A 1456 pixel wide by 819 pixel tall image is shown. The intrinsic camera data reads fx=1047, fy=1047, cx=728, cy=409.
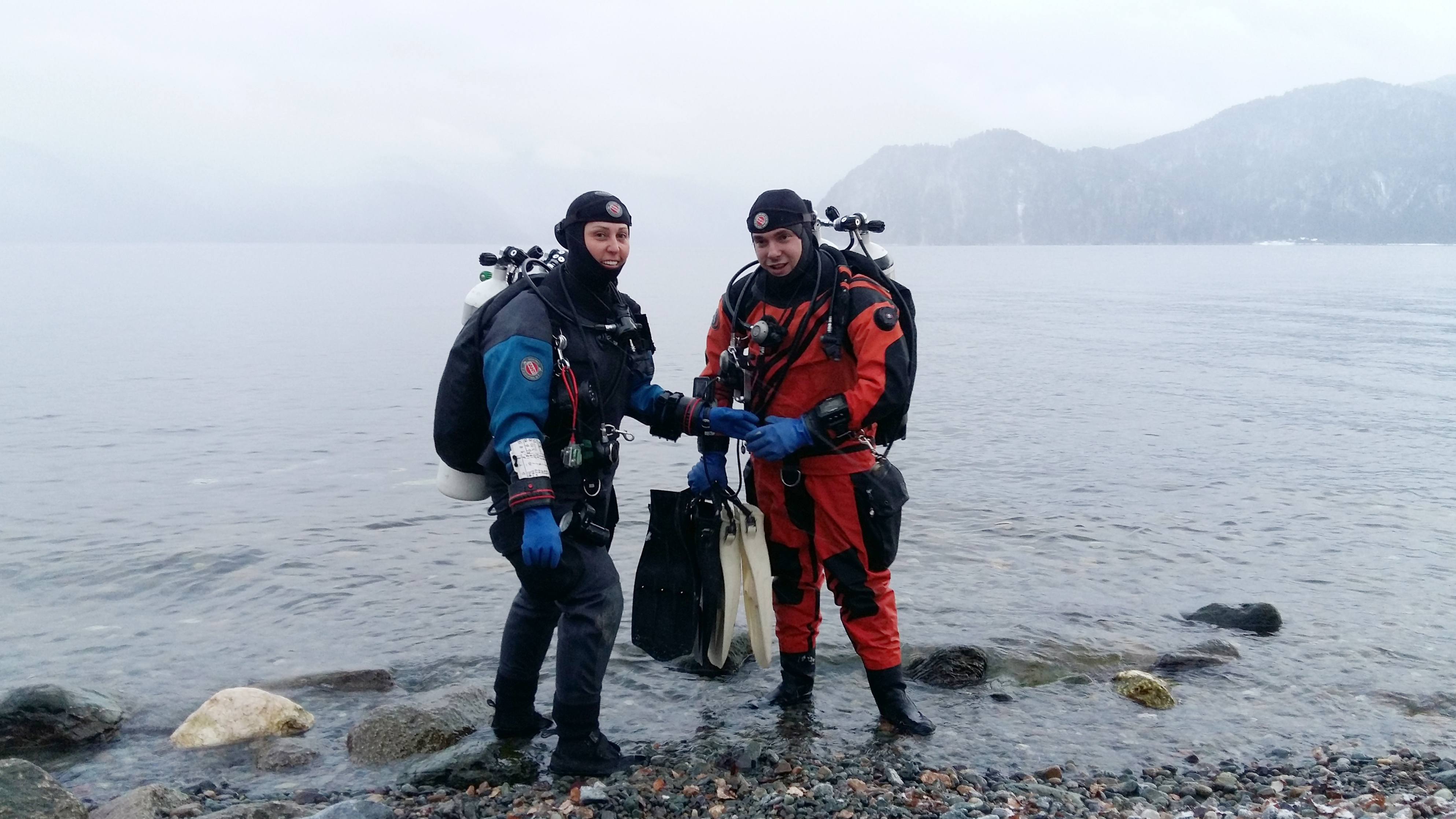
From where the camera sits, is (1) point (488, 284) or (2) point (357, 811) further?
(1) point (488, 284)

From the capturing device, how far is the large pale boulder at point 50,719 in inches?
232

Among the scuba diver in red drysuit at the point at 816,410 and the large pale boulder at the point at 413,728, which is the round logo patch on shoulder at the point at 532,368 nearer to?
the scuba diver in red drysuit at the point at 816,410

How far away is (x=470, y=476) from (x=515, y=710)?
139 cm

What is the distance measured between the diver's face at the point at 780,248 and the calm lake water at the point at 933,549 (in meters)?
2.59

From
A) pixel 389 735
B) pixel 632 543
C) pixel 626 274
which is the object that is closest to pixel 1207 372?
pixel 632 543

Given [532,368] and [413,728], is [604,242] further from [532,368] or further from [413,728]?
[413,728]

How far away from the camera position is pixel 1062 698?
6.59m

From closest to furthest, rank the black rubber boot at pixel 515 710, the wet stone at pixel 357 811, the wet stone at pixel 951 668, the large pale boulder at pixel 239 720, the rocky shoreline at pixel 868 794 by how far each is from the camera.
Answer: the wet stone at pixel 357 811 < the rocky shoreline at pixel 868 794 < the black rubber boot at pixel 515 710 < the large pale boulder at pixel 239 720 < the wet stone at pixel 951 668

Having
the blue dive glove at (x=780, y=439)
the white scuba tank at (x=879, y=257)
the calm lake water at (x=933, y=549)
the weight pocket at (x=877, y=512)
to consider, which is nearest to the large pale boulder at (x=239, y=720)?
the calm lake water at (x=933, y=549)

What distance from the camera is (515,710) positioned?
18.1 feet

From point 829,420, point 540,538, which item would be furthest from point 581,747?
point 829,420

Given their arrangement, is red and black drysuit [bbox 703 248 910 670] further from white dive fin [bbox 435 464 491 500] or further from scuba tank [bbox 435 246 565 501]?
white dive fin [bbox 435 464 491 500]

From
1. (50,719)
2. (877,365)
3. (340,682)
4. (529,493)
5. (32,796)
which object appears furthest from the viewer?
(340,682)

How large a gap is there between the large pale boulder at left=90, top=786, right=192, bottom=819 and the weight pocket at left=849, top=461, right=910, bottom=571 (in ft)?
11.8
